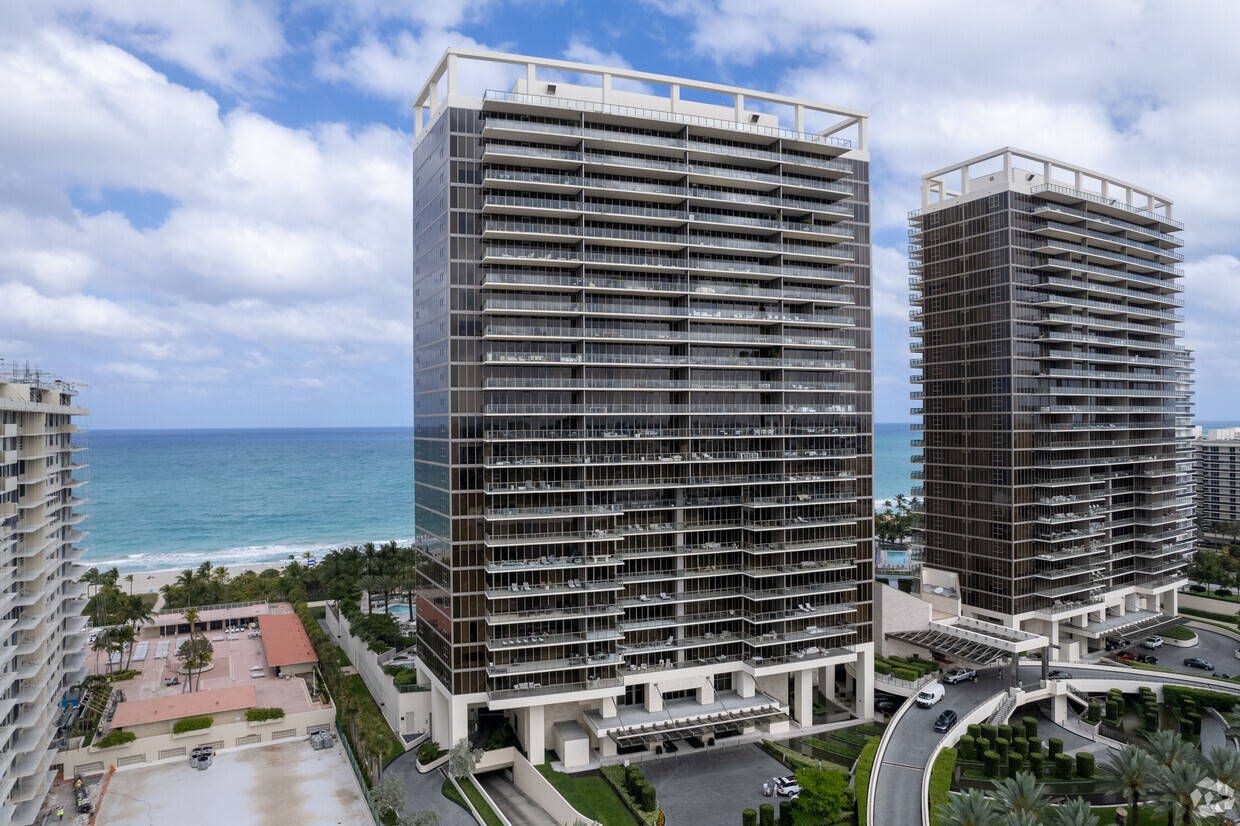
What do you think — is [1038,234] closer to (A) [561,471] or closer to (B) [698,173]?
(B) [698,173]

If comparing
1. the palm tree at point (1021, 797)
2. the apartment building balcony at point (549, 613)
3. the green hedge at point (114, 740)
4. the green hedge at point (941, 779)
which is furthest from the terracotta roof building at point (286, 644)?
the palm tree at point (1021, 797)

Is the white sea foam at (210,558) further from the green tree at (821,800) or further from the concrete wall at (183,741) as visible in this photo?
the green tree at (821,800)

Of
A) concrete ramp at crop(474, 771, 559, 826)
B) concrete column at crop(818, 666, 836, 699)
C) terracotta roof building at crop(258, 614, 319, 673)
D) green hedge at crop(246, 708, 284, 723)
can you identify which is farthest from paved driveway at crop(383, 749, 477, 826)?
concrete column at crop(818, 666, 836, 699)

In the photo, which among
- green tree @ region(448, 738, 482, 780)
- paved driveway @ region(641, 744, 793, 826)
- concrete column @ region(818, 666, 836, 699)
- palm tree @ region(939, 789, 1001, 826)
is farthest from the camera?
concrete column @ region(818, 666, 836, 699)

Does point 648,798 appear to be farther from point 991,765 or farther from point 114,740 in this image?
point 114,740

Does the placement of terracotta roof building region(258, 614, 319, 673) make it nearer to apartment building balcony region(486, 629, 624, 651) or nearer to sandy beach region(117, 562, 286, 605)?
apartment building balcony region(486, 629, 624, 651)

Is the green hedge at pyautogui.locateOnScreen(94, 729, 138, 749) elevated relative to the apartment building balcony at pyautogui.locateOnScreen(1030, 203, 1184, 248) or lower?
lower

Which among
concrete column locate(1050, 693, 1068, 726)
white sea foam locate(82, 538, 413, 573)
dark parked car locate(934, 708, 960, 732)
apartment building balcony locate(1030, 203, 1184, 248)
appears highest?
apartment building balcony locate(1030, 203, 1184, 248)
